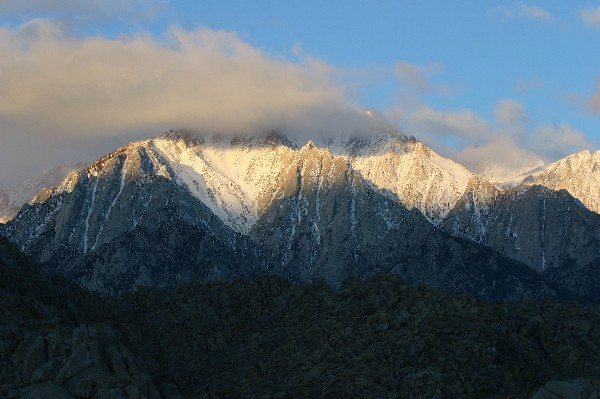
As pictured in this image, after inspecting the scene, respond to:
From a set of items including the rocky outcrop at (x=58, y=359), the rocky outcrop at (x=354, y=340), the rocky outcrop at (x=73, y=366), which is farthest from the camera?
the rocky outcrop at (x=354, y=340)

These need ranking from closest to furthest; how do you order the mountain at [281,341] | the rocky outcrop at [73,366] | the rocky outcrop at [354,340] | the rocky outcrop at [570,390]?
1. the rocky outcrop at [73,366]
2. the mountain at [281,341]
3. the rocky outcrop at [570,390]
4. the rocky outcrop at [354,340]

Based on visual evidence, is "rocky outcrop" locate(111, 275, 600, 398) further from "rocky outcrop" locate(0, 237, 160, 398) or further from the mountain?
"rocky outcrop" locate(0, 237, 160, 398)

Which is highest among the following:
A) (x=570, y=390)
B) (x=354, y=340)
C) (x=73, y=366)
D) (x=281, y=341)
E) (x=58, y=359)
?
(x=354, y=340)

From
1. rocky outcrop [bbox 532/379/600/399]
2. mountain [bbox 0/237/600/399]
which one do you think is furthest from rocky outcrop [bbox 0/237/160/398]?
rocky outcrop [bbox 532/379/600/399]

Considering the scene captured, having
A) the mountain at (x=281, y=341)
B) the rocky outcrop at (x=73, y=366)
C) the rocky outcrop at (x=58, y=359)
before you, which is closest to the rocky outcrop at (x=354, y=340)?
the mountain at (x=281, y=341)

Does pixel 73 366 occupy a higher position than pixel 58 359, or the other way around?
pixel 58 359

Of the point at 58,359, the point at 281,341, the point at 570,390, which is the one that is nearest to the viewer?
the point at 58,359

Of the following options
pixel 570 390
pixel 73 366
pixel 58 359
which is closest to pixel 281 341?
pixel 58 359

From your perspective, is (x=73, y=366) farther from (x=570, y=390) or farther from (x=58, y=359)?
(x=570, y=390)

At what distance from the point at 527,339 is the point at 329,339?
2528cm

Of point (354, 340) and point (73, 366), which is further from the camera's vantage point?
point (354, 340)

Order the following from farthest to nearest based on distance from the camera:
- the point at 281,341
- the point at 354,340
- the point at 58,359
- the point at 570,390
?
1. the point at 281,341
2. the point at 354,340
3. the point at 570,390
4. the point at 58,359

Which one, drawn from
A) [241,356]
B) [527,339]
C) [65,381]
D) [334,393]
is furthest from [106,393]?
[527,339]

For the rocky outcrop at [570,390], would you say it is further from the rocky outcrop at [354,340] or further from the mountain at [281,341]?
the rocky outcrop at [354,340]
